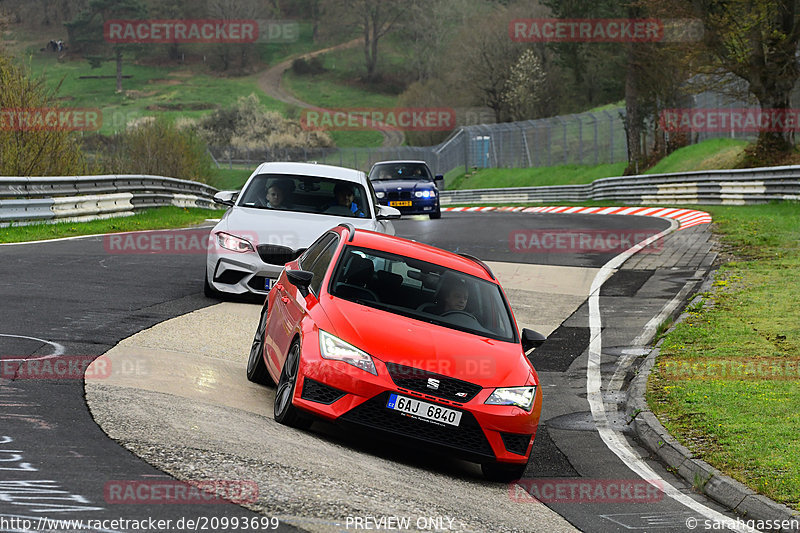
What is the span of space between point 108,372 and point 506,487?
134 inches

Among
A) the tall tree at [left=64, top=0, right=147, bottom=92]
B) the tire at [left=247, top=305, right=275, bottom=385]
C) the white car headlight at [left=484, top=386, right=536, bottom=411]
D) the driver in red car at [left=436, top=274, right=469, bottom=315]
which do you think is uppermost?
the tall tree at [left=64, top=0, right=147, bottom=92]

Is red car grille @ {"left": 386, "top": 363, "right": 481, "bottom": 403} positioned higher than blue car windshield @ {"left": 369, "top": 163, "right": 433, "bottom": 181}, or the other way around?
red car grille @ {"left": 386, "top": 363, "right": 481, "bottom": 403}

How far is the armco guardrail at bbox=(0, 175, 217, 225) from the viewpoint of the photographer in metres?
21.6

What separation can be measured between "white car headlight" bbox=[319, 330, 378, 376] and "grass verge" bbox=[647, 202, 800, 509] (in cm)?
289

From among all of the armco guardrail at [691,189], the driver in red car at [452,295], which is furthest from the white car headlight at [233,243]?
the armco guardrail at [691,189]

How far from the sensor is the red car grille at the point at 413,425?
7.35 m

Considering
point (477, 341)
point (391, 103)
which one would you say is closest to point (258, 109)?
point (391, 103)

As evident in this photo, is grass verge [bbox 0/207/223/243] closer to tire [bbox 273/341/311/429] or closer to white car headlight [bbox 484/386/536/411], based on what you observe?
tire [bbox 273/341/311/429]

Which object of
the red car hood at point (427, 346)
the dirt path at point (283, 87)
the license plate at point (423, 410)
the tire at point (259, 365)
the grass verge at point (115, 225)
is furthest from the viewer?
the dirt path at point (283, 87)

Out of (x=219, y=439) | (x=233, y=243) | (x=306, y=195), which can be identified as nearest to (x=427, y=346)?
(x=219, y=439)

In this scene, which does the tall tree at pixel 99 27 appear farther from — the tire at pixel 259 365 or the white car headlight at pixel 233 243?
the tire at pixel 259 365

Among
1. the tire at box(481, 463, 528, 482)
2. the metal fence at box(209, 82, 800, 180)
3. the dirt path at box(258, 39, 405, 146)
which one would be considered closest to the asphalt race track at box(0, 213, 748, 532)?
the tire at box(481, 463, 528, 482)

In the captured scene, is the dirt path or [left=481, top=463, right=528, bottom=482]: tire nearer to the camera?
[left=481, top=463, right=528, bottom=482]: tire

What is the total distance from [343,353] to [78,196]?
18.5m
